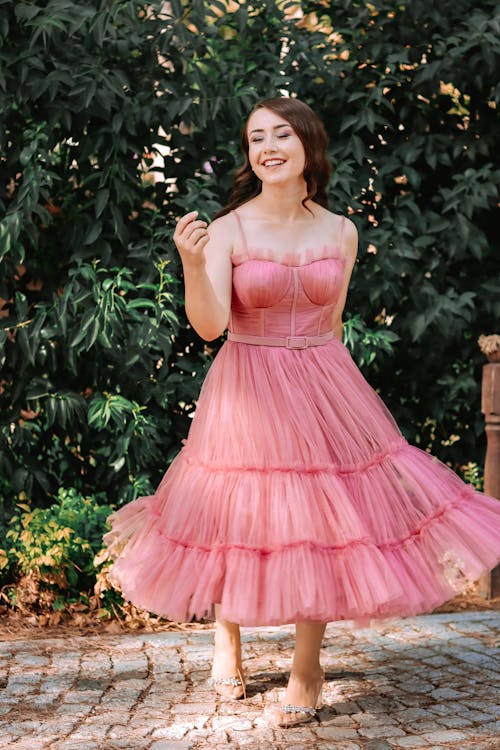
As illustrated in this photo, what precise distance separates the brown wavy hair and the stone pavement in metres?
1.60

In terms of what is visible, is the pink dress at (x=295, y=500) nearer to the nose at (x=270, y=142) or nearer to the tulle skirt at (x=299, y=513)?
the tulle skirt at (x=299, y=513)

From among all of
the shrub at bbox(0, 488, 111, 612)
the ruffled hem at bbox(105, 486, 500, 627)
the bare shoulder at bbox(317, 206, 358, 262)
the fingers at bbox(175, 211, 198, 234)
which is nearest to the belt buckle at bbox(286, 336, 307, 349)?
the bare shoulder at bbox(317, 206, 358, 262)

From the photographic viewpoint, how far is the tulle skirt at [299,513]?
3127 mm

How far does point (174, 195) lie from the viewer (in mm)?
5242

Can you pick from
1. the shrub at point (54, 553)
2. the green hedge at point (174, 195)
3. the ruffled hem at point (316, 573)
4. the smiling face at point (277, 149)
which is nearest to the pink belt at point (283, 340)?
the smiling face at point (277, 149)

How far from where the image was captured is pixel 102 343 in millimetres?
4852

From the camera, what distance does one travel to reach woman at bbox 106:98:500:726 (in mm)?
3154

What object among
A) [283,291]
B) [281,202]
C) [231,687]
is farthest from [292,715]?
[281,202]

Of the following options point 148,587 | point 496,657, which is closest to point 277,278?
point 148,587

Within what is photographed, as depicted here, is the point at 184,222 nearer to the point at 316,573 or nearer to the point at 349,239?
the point at 349,239

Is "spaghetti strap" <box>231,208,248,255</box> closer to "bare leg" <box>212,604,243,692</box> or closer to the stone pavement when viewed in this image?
"bare leg" <box>212,604,243,692</box>

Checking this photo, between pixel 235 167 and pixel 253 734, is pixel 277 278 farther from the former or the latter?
pixel 235 167

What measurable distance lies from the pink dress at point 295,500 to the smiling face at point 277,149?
25 cm

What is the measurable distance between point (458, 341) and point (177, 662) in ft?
7.54
